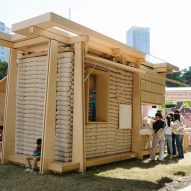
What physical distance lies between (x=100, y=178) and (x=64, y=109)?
7.05ft

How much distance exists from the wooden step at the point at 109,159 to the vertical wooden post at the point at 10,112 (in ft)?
8.08

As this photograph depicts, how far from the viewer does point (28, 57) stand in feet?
32.9

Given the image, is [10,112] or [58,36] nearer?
[58,36]

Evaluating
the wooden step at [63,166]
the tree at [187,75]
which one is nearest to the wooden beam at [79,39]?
the wooden step at [63,166]

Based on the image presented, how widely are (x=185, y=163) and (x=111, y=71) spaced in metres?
3.94

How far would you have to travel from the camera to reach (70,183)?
722cm

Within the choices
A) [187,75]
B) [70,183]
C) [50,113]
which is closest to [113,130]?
[50,113]

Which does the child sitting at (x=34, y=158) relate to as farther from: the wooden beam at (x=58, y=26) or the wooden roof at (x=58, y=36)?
the wooden beam at (x=58, y=26)

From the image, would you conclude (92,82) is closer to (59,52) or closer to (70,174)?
(59,52)

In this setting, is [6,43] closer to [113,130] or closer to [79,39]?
[79,39]

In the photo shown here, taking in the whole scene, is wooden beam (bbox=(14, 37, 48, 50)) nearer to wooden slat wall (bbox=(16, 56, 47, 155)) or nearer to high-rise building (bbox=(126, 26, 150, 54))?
wooden slat wall (bbox=(16, 56, 47, 155))

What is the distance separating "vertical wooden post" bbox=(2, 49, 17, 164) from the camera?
9.54 metres

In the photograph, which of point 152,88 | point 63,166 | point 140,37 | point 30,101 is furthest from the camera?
point 140,37

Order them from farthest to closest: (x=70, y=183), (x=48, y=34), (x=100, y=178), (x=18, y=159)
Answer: (x=18, y=159), (x=48, y=34), (x=100, y=178), (x=70, y=183)
